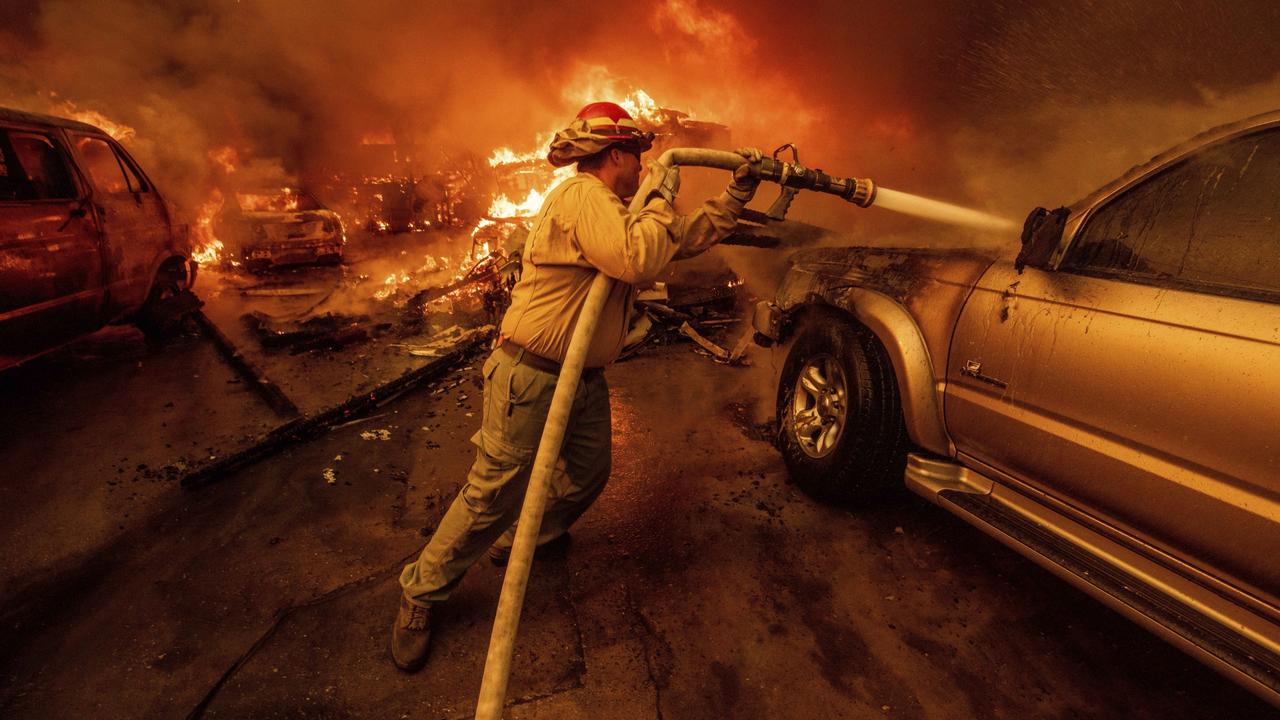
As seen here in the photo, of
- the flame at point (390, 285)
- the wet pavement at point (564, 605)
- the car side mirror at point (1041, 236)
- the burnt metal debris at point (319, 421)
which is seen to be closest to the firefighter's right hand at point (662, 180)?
the car side mirror at point (1041, 236)

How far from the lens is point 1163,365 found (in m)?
1.89

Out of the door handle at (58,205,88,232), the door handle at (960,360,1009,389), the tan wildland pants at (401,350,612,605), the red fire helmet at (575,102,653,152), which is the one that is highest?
the red fire helmet at (575,102,653,152)

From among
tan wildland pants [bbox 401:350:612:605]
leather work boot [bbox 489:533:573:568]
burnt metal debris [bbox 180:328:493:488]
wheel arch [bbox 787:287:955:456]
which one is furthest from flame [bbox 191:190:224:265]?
wheel arch [bbox 787:287:955:456]

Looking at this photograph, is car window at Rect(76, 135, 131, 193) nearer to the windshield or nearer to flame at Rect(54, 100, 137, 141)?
the windshield

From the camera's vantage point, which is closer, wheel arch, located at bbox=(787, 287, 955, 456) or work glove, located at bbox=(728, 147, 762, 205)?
work glove, located at bbox=(728, 147, 762, 205)

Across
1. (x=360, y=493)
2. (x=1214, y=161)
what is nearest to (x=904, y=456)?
(x=1214, y=161)

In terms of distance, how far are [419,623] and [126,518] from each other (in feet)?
7.94

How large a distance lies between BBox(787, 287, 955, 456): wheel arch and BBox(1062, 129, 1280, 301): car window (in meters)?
0.72

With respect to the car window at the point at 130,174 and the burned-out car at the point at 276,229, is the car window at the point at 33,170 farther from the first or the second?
the burned-out car at the point at 276,229

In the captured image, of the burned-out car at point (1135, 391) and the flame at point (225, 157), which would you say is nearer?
the burned-out car at point (1135, 391)

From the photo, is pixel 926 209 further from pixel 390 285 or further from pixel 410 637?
pixel 390 285

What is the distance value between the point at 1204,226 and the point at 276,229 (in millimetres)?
11672

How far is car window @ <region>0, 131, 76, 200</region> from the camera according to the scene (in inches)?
171

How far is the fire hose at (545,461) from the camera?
1674 millimetres
